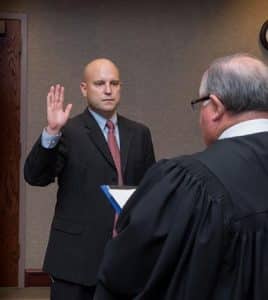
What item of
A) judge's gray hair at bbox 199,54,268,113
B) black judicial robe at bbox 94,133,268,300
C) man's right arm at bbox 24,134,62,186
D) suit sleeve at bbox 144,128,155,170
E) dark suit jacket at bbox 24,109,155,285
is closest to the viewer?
black judicial robe at bbox 94,133,268,300

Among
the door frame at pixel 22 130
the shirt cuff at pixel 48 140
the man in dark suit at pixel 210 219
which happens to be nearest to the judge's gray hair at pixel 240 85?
the man in dark suit at pixel 210 219

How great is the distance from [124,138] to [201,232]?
4.51ft

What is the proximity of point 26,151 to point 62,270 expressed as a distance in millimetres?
2207

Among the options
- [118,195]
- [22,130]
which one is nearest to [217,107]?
[118,195]

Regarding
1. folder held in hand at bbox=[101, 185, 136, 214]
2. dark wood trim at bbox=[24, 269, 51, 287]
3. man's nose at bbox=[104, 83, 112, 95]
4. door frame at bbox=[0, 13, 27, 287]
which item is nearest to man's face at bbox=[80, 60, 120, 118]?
man's nose at bbox=[104, 83, 112, 95]

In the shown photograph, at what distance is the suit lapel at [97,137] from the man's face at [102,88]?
6 centimetres

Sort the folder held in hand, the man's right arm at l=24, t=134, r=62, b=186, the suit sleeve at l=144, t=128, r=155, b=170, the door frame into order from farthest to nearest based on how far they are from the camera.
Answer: the door frame, the suit sleeve at l=144, t=128, r=155, b=170, the man's right arm at l=24, t=134, r=62, b=186, the folder held in hand

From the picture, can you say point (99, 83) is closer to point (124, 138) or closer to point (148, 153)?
point (124, 138)

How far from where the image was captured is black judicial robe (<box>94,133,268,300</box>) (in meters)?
1.25

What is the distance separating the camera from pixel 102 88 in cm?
259

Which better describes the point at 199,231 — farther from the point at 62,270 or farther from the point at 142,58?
the point at 142,58

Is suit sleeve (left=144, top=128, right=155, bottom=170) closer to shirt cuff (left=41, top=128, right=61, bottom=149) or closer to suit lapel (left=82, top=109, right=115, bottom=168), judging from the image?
suit lapel (left=82, top=109, right=115, bottom=168)

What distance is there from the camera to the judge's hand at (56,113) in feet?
7.71

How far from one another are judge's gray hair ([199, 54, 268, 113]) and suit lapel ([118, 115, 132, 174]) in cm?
116
